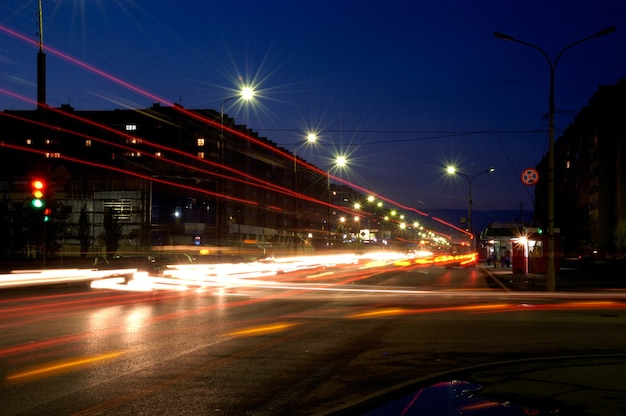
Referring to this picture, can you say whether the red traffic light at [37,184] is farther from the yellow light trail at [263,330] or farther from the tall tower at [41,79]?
the yellow light trail at [263,330]

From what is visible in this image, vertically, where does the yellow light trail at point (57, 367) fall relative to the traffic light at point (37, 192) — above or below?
below

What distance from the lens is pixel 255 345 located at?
477 inches

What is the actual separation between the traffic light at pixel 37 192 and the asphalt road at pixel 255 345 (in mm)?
4986

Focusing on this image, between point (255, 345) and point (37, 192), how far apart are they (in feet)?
55.6

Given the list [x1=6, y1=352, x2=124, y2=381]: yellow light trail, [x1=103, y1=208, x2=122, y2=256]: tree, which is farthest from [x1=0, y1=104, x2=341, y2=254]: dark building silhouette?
[x1=6, y1=352, x2=124, y2=381]: yellow light trail

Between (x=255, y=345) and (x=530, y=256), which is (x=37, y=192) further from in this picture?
(x=530, y=256)

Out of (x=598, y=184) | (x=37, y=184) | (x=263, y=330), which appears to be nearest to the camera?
(x=263, y=330)

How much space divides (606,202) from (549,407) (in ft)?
315

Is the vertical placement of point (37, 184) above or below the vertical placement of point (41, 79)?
below

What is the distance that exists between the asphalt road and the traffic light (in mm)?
4986

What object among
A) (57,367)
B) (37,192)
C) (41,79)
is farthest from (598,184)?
(57,367)

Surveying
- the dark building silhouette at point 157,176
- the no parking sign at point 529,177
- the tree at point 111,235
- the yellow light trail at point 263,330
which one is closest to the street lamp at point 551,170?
the no parking sign at point 529,177

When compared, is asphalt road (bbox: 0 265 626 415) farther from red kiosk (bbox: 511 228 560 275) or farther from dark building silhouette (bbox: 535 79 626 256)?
dark building silhouette (bbox: 535 79 626 256)

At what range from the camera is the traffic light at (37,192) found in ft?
85.5
